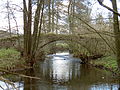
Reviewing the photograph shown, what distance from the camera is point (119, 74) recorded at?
414 inches

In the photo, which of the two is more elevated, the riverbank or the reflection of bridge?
the reflection of bridge

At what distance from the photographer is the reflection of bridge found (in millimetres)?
15297

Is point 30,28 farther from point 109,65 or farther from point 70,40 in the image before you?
point 109,65

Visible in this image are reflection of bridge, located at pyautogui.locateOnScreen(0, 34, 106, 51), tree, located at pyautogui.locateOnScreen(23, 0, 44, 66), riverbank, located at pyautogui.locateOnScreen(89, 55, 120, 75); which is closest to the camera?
riverbank, located at pyautogui.locateOnScreen(89, 55, 120, 75)

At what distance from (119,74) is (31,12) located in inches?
270

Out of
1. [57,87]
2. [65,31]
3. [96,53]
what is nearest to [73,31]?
[65,31]

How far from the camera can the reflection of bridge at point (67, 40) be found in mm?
15297

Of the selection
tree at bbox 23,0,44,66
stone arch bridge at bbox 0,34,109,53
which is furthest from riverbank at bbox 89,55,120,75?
tree at bbox 23,0,44,66

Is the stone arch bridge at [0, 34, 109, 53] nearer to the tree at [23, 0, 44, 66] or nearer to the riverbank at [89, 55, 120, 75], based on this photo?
the riverbank at [89, 55, 120, 75]

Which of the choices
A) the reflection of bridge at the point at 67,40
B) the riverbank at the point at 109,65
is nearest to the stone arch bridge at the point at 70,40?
the reflection of bridge at the point at 67,40

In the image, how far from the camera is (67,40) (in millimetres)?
15758

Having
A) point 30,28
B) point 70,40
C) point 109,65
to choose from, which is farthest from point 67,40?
point 109,65

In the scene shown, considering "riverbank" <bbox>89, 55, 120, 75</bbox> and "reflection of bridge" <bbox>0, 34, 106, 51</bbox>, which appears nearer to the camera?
"riverbank" <bbox>89, 55, 120, 75</bbox>

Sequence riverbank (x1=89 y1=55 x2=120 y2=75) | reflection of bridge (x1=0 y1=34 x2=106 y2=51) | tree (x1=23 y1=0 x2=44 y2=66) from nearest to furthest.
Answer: riverbank (x1=89 y1=55 x2=120 y2=75) → tree (x1=23 y1=0 x2=44 y2=66) → reflection of bridge (x1=0 y1=34 x2=106 y2=51)
